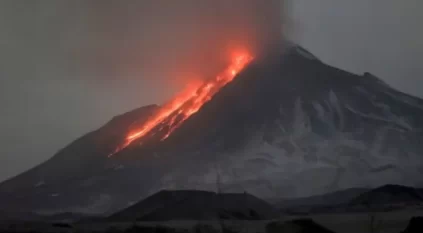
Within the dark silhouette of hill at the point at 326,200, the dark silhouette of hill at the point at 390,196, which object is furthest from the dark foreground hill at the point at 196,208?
the dark silhouette of hill at the point at 390,196

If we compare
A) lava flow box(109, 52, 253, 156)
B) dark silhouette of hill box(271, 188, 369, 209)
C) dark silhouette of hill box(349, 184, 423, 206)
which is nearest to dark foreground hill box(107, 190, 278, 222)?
dark silhouette of hill box(271, 188, 369, 209)

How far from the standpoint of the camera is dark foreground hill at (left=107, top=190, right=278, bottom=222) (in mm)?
15984

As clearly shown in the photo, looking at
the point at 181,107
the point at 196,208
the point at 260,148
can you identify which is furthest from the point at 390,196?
the point at 181,107

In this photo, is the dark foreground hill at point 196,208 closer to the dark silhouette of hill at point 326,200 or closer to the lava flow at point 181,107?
the dark silhouette of hill at point 326,200

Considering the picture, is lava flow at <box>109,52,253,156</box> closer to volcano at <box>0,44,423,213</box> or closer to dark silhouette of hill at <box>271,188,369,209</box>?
volcano at <box>0,44,423,213</box>

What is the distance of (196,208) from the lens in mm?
16547

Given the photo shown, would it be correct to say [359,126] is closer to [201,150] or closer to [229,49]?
[201,150]

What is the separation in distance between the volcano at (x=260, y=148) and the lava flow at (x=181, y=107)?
39cm

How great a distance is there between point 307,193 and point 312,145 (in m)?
3.35

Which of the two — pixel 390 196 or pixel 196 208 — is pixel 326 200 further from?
pixel 196 208

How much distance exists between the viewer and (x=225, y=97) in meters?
26.1

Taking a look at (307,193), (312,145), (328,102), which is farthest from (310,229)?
(328,102)

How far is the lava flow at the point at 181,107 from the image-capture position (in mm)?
25203

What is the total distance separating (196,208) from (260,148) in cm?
571
